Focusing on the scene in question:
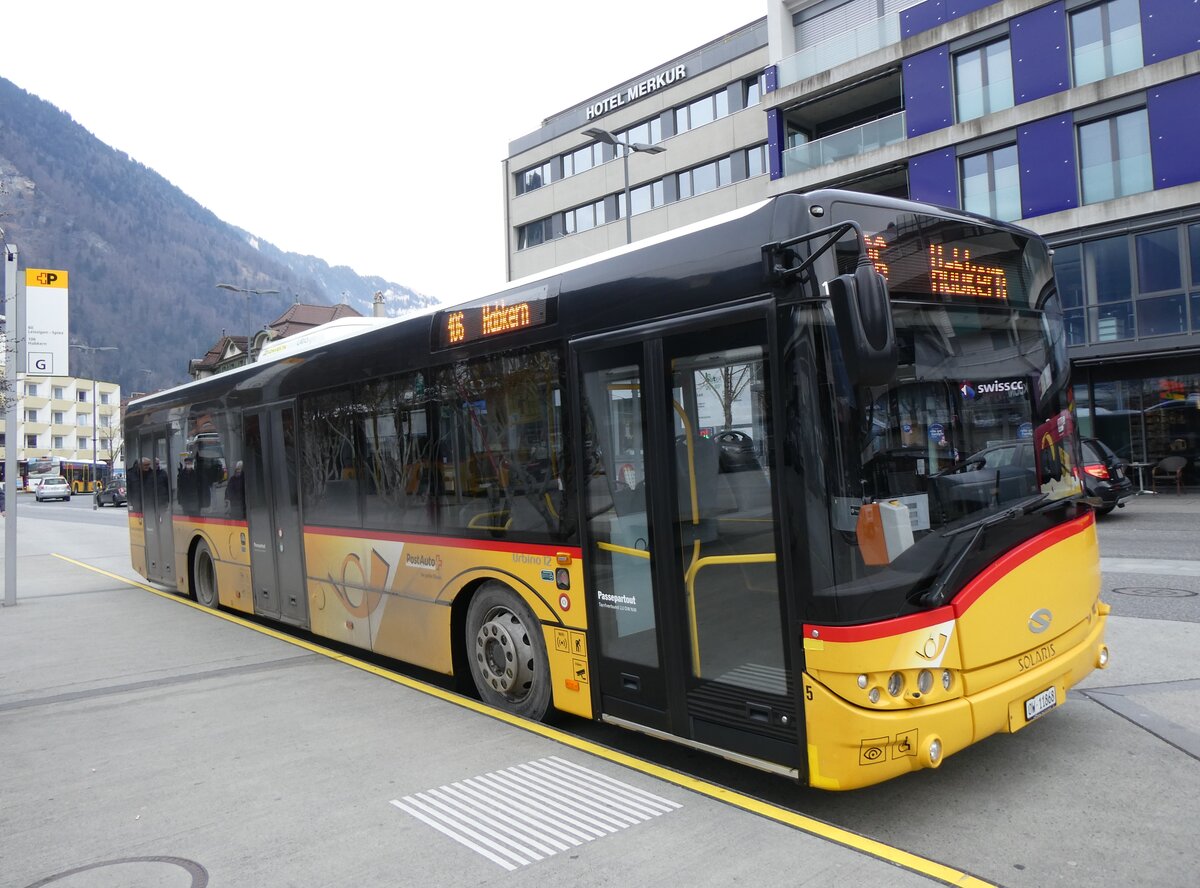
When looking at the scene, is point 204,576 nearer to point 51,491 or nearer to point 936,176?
point 936,176

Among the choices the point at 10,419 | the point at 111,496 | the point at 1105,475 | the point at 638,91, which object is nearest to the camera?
the point at 10,419

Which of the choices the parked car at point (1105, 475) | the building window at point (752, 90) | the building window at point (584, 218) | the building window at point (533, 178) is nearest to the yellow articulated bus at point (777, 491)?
the parked car at point (1105, 475)

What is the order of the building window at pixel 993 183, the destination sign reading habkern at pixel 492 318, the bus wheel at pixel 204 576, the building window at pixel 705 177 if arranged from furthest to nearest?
the building window at pixel 705 177 → the building window at pixel 993 183 → the bus wheel at pixel 204 576 → the destination sign reading habkern at pixel 492 318

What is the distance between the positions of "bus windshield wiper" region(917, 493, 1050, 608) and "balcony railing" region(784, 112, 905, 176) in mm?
25308

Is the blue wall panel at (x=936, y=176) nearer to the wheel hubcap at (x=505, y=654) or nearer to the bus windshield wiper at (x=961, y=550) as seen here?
the wheel hubcap at (x=505, y=654)

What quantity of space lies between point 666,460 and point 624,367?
0.62m

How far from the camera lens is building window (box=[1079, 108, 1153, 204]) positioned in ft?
73.5

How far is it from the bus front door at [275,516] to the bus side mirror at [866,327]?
6223 mm

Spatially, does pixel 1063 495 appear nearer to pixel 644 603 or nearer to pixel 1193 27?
pixel 644 603

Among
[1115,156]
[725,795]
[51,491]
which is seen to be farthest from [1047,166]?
[51,491]

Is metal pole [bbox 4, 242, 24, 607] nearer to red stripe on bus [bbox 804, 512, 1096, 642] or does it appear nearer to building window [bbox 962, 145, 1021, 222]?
red stripe on bus [bbox 804, 512, 1096, 642]

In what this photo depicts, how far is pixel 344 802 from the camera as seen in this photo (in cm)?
444

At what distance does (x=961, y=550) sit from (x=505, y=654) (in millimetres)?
3071

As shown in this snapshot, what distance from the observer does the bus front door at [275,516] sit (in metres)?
8.61
